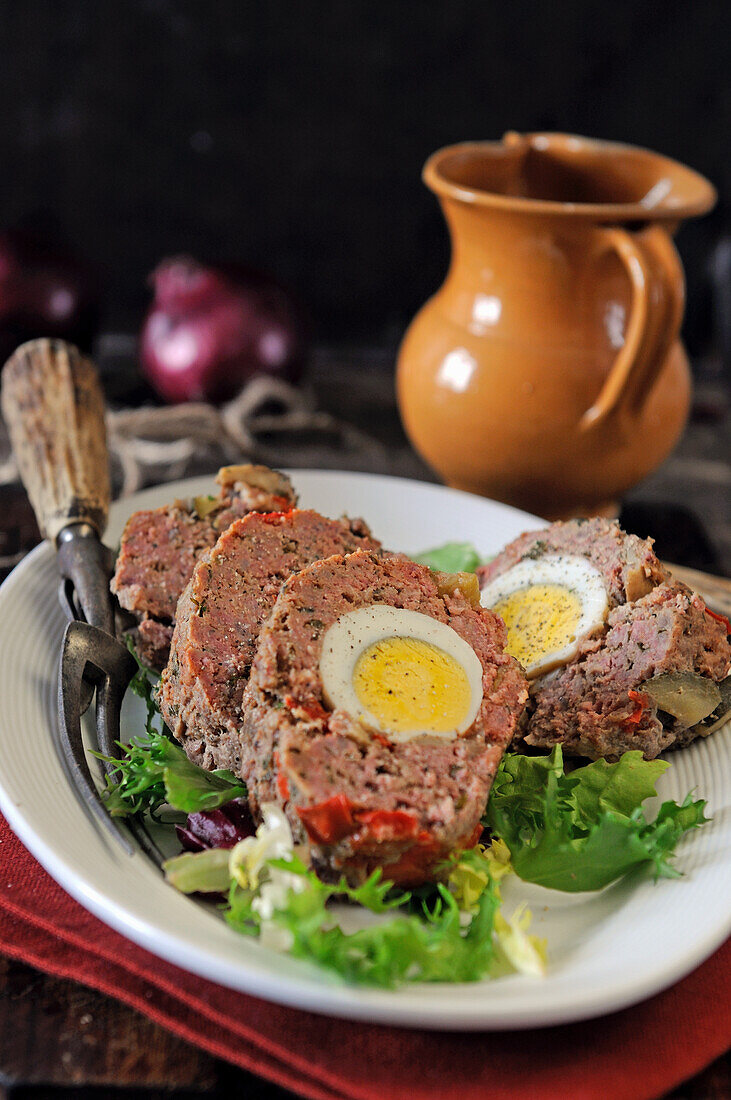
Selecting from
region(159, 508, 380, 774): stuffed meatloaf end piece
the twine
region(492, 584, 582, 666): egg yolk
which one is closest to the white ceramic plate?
region(159, 508, 380, 774): stuffed meatloaf end piece

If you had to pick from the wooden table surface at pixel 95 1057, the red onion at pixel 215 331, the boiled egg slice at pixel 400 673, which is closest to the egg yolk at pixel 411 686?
the boiled egg slice at pixel 400 673

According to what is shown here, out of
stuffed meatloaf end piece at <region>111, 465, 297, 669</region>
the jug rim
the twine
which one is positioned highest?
the jug rim

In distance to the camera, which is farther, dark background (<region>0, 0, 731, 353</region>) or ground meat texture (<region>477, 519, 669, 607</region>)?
dark background (<region>0, 0, 731, 353</region>)

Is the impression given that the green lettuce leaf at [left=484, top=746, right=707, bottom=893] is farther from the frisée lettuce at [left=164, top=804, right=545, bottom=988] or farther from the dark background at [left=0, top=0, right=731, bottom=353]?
the dark background at [left=0, top=0, right=731, bottom=353]

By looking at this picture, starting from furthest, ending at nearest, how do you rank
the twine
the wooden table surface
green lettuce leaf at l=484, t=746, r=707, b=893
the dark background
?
1. the dark background
2. the twine
3. green lettuce leaf at l=484, t=746, r=707, b=893
4. the wooden table surface

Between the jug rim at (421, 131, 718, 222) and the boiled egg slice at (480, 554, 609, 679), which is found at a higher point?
the jug rim at (421, 131, 718, 222)

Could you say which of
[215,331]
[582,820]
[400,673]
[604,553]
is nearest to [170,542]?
[400,673]
